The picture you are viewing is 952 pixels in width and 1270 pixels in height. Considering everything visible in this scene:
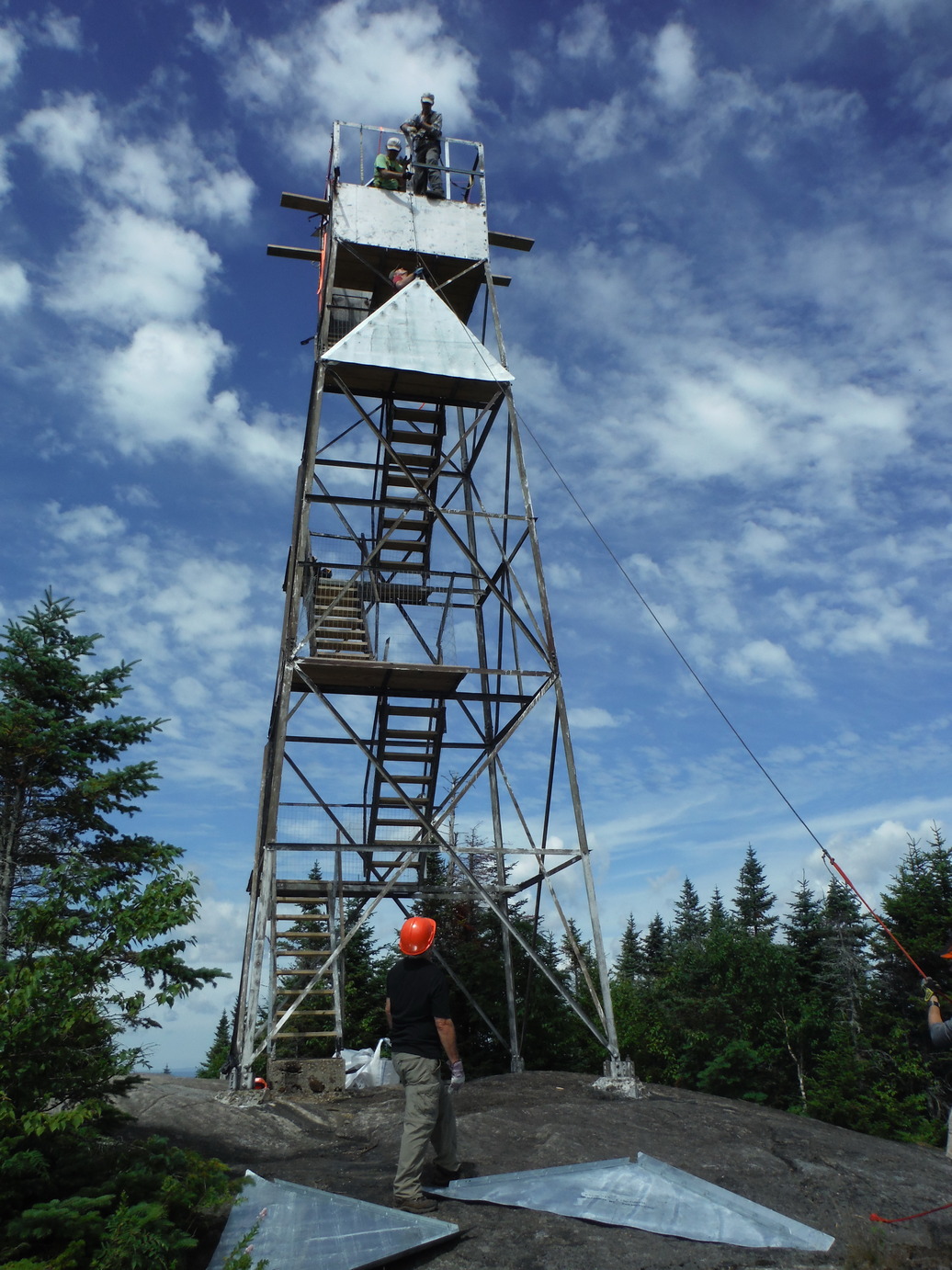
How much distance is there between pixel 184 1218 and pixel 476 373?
436 inches

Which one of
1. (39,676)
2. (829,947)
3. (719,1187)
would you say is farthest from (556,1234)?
(829,947)

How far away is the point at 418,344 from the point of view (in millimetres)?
13438

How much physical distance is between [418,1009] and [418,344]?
32.5ft

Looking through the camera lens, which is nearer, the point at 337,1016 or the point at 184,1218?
the point at 184,1218

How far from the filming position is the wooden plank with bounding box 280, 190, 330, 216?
14.7m

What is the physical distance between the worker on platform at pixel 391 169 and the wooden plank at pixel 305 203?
35.4 inches

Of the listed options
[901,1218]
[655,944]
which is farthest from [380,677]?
[655,944]

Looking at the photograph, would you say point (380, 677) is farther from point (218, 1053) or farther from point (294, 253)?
point (218, 1053)

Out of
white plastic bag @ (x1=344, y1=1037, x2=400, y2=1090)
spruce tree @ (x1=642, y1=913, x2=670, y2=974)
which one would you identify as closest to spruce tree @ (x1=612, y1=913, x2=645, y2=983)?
spruce tree @ (x1=642, y1=913, x2=670, y2=974)

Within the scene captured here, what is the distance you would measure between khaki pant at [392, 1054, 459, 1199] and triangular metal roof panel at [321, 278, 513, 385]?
381 inches

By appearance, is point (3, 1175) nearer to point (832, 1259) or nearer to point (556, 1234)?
Result: point (556, 1234)

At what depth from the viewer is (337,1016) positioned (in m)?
11.6

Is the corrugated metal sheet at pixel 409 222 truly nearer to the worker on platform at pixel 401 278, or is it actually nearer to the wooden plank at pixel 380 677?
the worker on platform at pixel 401 278

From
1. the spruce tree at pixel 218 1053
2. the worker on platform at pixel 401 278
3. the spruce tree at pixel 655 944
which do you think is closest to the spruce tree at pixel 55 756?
the worker on platform at pixel 401 278
